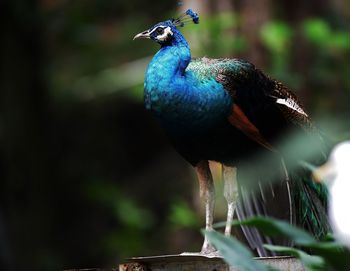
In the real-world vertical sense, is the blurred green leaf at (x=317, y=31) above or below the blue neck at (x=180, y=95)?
above

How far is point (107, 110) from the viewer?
33.7 feet

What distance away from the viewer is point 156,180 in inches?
388

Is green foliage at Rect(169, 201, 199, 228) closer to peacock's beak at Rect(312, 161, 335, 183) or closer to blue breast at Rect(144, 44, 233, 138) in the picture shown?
peacock's beak at Rect(312, 161, 335, 183)

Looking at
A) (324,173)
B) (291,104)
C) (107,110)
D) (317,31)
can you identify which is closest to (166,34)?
(291,104)

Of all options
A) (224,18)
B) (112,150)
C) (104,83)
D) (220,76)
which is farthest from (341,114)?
(112,150)

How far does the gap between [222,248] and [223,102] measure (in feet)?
5.89

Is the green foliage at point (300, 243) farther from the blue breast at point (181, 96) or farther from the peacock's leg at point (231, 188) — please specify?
the peacock's leg at point (231, 188)

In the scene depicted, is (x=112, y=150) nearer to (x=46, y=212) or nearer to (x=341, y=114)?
(x=46, y=212)

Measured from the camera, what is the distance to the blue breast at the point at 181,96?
141 inches

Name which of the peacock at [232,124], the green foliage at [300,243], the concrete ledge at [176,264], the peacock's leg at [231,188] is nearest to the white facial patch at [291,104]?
the peacock at [232,124]

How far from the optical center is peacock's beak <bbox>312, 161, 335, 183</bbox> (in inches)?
151

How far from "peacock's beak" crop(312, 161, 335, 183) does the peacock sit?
4 cm

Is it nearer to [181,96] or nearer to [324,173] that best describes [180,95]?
[181,96]

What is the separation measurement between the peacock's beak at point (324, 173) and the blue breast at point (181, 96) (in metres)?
0.52
